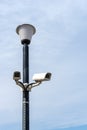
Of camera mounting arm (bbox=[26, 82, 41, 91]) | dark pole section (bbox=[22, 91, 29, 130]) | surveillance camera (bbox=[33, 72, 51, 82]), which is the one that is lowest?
dark pole section (bbox=[22, 91, 29, 130])

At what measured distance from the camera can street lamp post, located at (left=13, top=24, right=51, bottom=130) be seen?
1116 centimetres

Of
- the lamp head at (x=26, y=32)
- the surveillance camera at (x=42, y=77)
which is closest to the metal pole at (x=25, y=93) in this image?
the lamp head at (x=26, y=32)

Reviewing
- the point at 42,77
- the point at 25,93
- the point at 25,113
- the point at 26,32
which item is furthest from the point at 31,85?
the point at 26,32

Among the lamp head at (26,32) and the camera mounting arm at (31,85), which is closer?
the camera mounting arm at (31,85)

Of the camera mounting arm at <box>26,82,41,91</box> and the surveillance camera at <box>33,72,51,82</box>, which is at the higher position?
the surveillance camera at <box>33,72,51,82</box>

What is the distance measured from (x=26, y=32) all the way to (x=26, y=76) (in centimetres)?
108

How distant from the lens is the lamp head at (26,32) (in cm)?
1181

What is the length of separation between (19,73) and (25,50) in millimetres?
655

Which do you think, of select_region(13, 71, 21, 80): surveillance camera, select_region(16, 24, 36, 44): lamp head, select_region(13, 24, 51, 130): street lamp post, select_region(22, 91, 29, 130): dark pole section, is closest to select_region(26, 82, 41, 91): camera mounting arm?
select_region(13, 24, 51, 130): street lamp post

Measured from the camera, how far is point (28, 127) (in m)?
11.1

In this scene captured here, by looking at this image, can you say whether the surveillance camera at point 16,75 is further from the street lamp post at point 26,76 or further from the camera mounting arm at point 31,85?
the camera mounting arm at point 31,85

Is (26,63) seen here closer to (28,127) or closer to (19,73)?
(19,73)

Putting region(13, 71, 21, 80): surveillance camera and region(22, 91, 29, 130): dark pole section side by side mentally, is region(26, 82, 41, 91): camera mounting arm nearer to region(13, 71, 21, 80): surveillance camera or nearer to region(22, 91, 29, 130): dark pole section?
region(22, 91, 29, 130): dark pole section

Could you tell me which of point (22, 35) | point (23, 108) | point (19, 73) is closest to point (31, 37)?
point (22, 35)
